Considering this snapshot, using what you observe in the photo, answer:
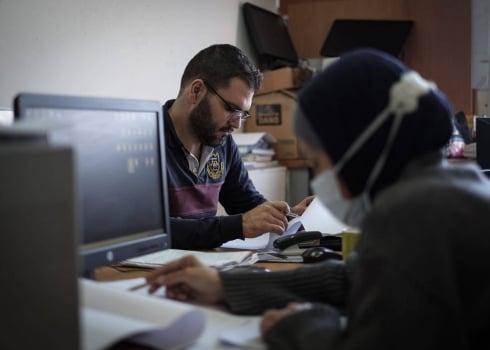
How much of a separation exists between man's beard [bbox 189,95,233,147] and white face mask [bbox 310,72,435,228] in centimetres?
110

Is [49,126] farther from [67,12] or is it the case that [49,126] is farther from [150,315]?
[67,12]

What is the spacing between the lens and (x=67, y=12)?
2361 millimetres

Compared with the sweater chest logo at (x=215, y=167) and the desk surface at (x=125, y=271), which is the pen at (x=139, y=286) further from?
the sweater chest logo at (x=215, y=167)

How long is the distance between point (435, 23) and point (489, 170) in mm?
2381

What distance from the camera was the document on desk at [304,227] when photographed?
1.70m

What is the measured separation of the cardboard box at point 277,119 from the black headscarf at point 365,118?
9.41 ft

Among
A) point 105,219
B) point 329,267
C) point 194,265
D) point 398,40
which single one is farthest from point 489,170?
point 398,40

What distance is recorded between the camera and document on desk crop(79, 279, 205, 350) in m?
0.78

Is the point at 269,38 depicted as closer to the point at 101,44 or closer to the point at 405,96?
the point at 101,44

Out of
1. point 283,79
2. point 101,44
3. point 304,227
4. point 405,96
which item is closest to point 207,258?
point 304,227

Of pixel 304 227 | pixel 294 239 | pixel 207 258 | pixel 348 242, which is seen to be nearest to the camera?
pixel 348 242

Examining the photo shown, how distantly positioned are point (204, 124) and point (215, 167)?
0.57ft

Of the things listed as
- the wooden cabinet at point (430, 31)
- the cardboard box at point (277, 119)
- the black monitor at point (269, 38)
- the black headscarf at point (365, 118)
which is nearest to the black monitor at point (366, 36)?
the wooden cabinet at point (430, 31)

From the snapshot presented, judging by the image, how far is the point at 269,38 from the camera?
12.9 feet
